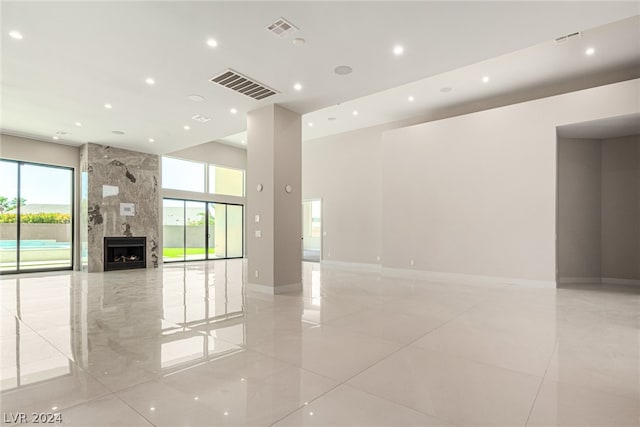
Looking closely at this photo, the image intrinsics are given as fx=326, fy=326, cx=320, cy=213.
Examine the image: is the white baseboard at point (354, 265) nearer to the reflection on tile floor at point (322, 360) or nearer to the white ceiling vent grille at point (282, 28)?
the reflection on tile floor at point (322, 360)

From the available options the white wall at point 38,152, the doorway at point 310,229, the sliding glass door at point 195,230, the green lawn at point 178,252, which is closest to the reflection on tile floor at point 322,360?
the white wall at point 38,152

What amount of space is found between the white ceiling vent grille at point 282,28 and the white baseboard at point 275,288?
436cm

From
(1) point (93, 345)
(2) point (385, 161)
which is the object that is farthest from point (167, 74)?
(2) point (385, 161)

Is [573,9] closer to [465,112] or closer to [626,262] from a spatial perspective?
[465,112]

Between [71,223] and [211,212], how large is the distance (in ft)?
15.2

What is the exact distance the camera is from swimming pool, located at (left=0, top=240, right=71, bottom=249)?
29.8ft

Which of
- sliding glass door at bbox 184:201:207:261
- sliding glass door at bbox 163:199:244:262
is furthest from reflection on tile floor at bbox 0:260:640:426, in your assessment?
sliding glass door at bbox 184:201:207:261

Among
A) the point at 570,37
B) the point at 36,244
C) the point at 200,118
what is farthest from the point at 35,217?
the point at 570,37

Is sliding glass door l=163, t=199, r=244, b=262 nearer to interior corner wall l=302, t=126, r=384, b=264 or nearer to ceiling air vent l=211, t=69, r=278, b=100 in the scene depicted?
interior corner wall l=302, t=126, r=384, b=264

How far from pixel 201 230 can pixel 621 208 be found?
42.9ft

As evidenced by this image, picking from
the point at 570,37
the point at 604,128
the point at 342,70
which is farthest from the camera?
the point at 604,128

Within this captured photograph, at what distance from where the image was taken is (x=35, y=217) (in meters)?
9.55

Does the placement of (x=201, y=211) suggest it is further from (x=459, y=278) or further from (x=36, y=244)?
(x=459, y=278)

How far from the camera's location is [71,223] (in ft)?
33.8
